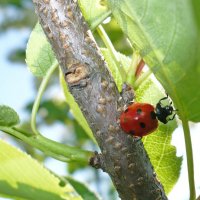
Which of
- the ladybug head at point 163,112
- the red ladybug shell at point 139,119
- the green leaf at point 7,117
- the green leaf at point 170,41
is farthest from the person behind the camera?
the ladybug head at point 163,112

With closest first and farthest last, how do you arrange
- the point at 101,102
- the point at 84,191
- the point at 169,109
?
the point at 101,102, the point at 169,109, the point at 84,191

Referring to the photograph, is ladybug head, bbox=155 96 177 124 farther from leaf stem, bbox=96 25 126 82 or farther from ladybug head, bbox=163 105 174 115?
leaf stem, bbox=96 25 126 82

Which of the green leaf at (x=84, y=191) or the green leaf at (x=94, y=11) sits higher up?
the green leaf at (x=94, y=11)

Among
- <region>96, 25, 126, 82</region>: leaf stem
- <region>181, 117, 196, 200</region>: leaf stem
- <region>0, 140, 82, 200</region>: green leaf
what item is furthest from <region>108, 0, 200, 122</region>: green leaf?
<region>0, 140, 82, 200</region>: green leaf

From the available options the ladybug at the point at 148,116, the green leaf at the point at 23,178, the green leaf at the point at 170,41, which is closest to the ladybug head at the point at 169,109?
the ladybug at the point at 148,116

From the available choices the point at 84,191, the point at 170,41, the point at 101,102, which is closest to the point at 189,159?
the point at 101,102

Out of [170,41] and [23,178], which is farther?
[23,178]

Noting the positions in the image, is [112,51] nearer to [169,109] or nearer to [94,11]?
[94,11]

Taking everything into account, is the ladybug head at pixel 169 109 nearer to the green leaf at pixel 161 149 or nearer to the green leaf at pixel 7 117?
the green leaf at pixel 161 149

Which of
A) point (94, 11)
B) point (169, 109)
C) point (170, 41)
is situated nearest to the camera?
point (170, 41)
